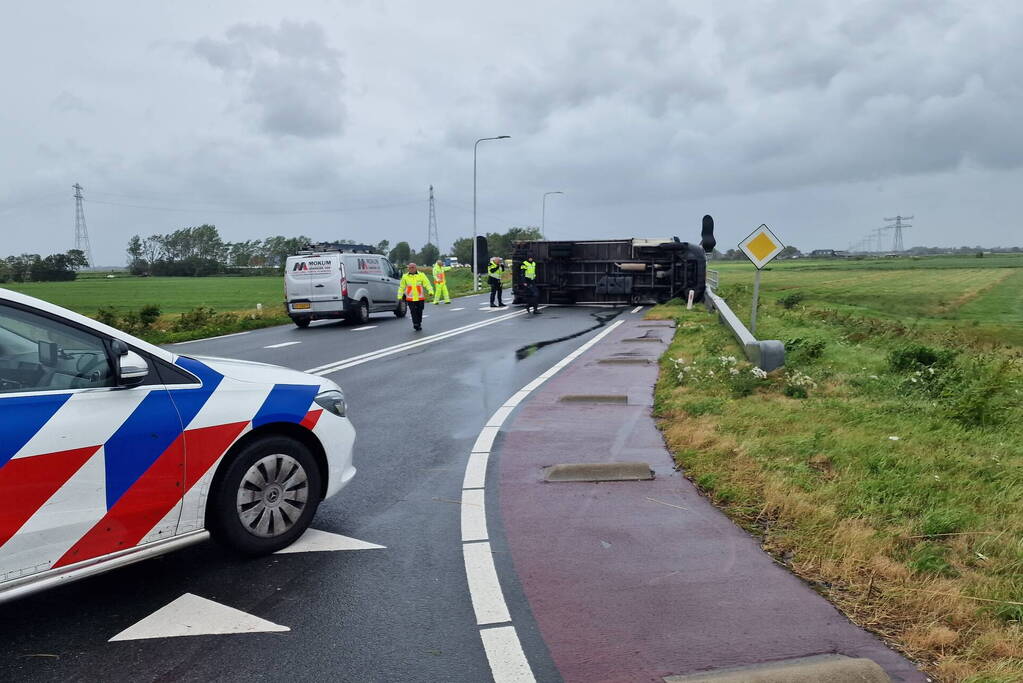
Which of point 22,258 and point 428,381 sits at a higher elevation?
point 22,258

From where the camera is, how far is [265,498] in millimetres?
4355

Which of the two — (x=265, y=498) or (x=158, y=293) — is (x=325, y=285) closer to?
(x=265, y=498)

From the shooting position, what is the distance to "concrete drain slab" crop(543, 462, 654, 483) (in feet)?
19.5

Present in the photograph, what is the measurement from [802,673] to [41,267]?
3071 centimetres

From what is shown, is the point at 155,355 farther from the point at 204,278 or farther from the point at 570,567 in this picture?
the point at 204,278

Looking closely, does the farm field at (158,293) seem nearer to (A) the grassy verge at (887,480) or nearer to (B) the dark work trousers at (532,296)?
(B) the dark work trousers at (532,296)

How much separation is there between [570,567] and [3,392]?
283 centimetres

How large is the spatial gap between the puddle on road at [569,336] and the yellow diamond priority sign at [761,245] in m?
4.11

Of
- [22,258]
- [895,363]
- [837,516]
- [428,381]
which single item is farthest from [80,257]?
[837,516]

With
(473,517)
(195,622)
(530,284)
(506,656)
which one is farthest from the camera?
(530,284)

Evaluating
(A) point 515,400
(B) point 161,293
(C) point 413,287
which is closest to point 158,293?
(B) point 161,293

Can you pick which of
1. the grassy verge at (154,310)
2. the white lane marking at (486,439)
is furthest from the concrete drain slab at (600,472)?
the grassy verge at (154,310)

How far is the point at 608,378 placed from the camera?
35.9 ft

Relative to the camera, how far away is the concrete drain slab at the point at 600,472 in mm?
5930
